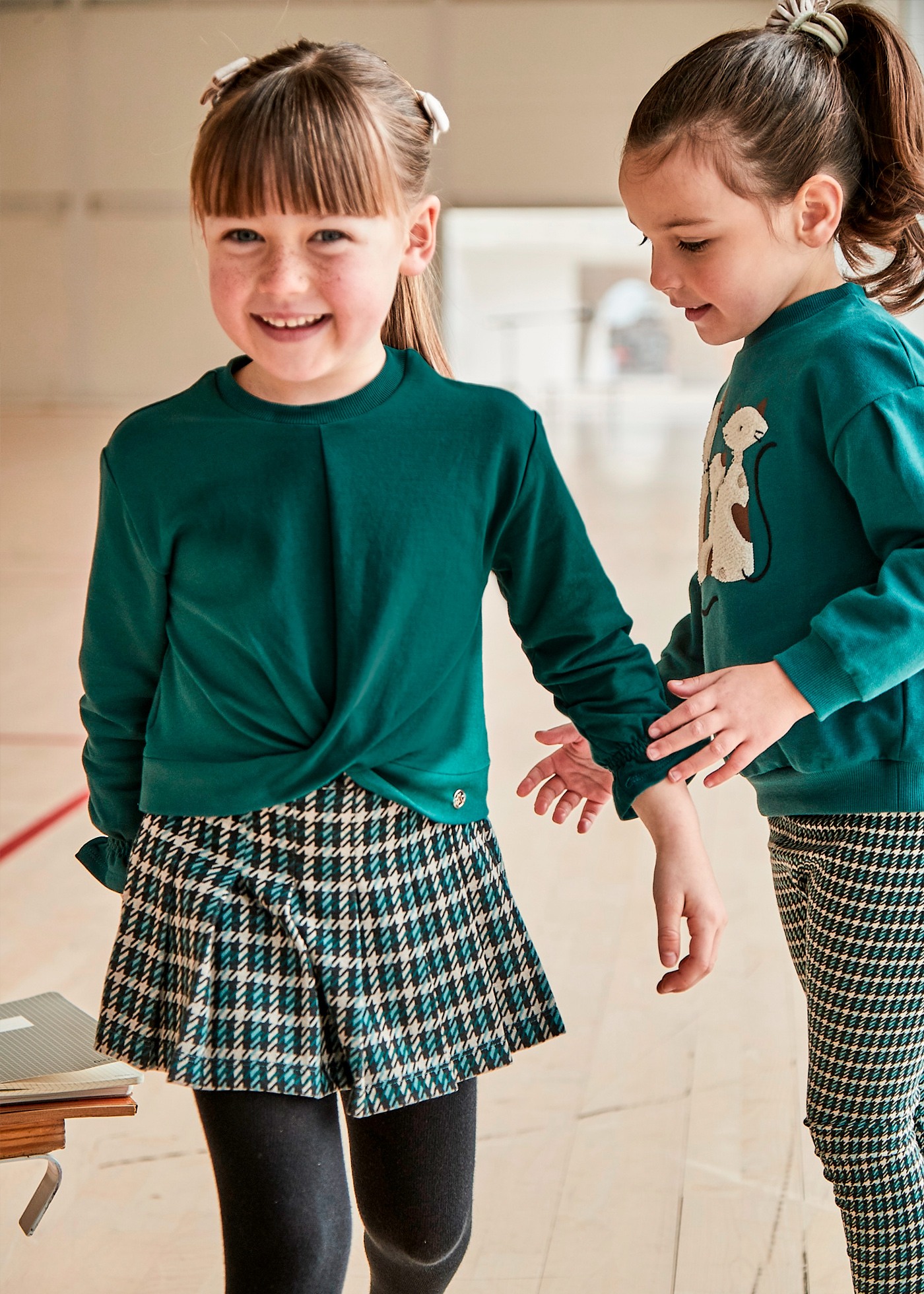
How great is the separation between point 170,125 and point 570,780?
12.3 meters

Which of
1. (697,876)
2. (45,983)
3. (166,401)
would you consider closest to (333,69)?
(166,401)

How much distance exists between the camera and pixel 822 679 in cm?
113

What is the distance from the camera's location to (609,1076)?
2.09m

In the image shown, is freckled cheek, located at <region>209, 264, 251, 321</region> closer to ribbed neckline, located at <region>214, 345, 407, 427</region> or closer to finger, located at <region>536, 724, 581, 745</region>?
ribbed neckline, located at <region>214, 345, 407, 427</region>

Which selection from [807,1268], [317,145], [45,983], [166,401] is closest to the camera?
[317,145]

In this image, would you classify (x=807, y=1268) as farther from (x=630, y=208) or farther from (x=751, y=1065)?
(x=630, y=208)

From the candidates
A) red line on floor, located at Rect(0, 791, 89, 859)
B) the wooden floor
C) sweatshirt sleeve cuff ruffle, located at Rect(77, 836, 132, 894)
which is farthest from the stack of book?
red line on floor, located at Rect(0, 791, 89, 859)

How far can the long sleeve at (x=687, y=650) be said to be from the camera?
1.43m

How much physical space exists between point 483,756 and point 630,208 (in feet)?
1.73

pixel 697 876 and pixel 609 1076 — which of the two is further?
pixel 609 1076

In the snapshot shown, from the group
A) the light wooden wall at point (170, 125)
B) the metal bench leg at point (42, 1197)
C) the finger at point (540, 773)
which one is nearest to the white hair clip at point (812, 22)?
the finger at point (540, 773)

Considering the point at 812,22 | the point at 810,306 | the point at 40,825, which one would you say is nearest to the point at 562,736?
the point at 810,306

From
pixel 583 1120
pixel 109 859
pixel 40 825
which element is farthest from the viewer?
pixel 40 825

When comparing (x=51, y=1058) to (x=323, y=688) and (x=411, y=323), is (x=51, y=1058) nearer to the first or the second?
(x=323, y=688)
